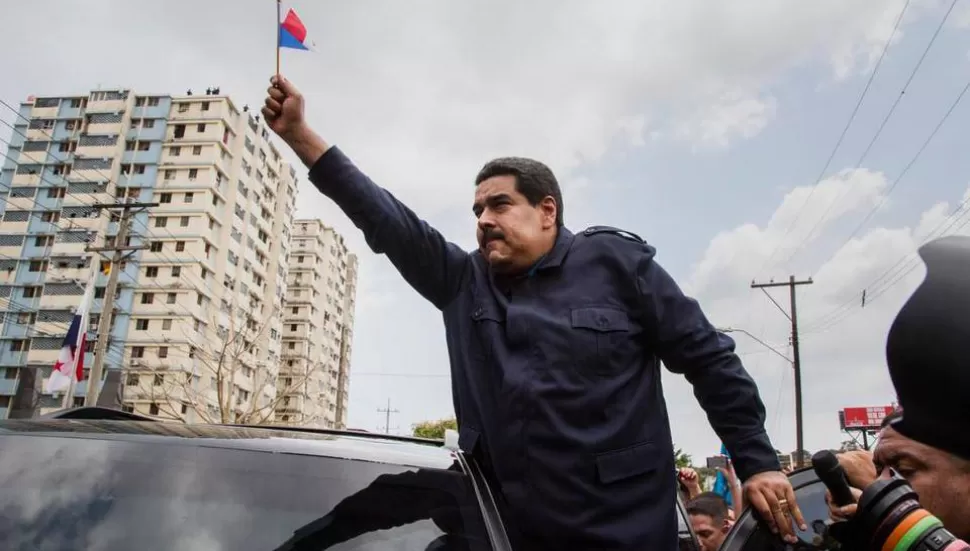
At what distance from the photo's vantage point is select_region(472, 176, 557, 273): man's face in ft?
7.15

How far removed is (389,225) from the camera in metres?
2.18

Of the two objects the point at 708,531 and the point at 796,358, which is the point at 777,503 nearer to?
the point at 708,531

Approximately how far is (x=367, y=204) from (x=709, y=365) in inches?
43.7

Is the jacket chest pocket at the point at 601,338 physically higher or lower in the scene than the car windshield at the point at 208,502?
higher

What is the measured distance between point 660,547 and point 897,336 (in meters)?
1.20

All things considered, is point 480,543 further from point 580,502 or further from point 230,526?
point 230,526

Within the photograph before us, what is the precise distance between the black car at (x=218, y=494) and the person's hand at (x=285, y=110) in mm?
935

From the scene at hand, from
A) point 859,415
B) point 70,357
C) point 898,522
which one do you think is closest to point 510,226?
point 898,522

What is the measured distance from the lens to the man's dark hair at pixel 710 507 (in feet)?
13.8

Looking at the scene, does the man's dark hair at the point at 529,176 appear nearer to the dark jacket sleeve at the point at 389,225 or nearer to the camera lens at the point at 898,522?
the dark jacket sleeve at the point at 389,225

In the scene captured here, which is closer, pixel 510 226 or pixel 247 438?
pixel 247 438

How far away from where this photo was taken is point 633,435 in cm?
198

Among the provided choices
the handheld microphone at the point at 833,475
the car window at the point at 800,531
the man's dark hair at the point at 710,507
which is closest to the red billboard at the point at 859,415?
the man's dark hair at the point at 710,507

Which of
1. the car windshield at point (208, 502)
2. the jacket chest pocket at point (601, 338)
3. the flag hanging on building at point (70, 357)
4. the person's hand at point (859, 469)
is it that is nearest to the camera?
the car windshield at point (208, 502)
